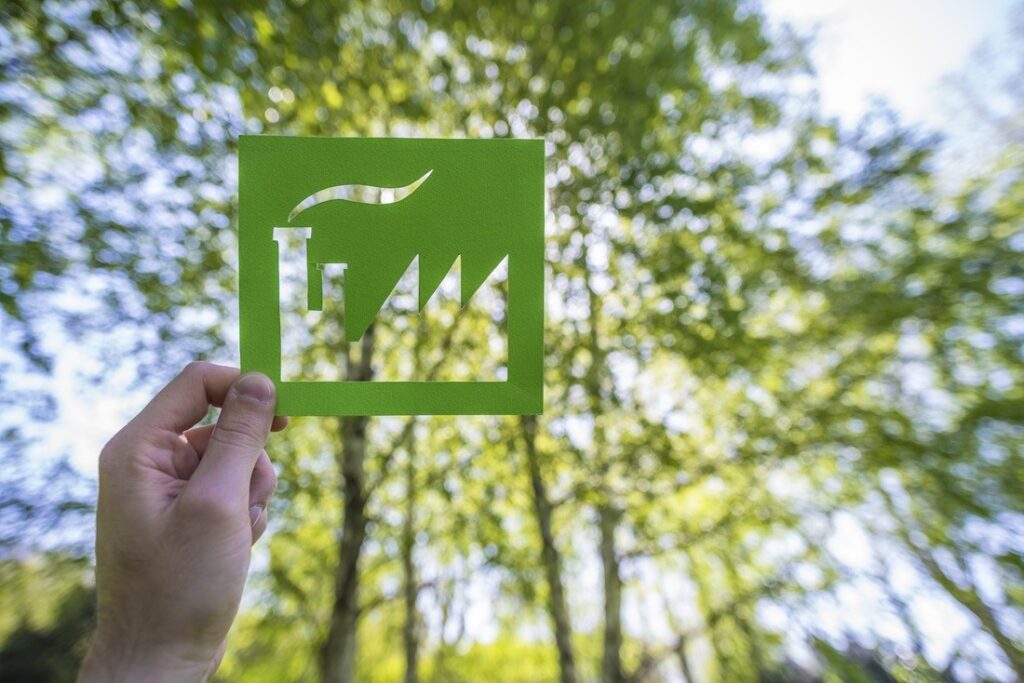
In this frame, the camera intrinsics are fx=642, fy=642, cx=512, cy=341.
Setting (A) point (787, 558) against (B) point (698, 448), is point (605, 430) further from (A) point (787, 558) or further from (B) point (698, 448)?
(A) point (787, 558)

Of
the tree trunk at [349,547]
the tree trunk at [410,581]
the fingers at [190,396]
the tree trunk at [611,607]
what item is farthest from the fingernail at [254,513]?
the tree trunk at [611,607]

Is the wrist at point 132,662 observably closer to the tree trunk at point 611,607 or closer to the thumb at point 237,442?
the thumb at point 237,442

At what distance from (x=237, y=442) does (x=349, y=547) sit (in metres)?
2.59

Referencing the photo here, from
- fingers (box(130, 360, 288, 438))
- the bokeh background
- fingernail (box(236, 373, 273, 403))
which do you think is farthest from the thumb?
the bokeh background

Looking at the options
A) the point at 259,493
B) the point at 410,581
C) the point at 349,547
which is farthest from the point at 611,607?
the point at 259,493

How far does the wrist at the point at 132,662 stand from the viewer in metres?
1.03

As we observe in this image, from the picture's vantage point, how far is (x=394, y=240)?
1.26m

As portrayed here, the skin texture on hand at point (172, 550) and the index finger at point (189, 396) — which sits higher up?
the index finger at point (189, 396)

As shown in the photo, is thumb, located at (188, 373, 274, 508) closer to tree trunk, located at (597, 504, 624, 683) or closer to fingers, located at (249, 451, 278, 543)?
fingers, located at (249, 451, 278, 543)

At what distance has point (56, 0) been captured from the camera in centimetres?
258

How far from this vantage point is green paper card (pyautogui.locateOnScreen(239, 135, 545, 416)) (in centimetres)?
120

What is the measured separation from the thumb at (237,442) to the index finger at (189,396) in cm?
14

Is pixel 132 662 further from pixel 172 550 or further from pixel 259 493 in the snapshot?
pixel 259 493

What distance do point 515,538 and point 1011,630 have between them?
281cm
